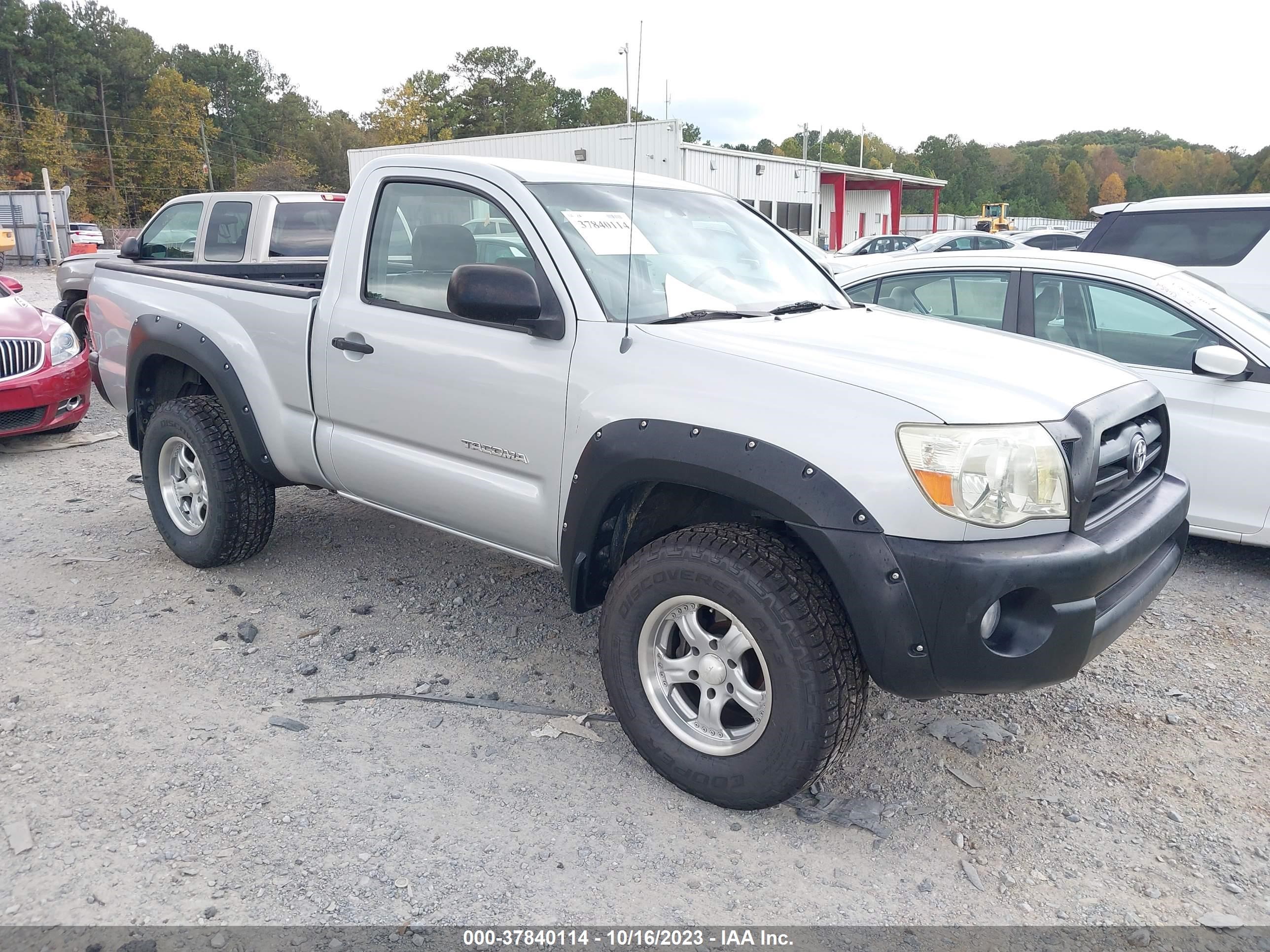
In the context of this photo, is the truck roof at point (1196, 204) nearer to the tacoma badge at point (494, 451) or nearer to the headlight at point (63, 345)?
the tacoma badge at point (494, 451)

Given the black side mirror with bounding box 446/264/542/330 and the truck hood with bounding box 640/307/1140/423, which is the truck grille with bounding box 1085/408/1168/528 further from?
the black side mirror with bounding box 446/264/542/330

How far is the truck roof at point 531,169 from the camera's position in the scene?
366cm

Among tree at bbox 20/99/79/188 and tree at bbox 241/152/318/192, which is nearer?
tree at bbox 20/99/79/188

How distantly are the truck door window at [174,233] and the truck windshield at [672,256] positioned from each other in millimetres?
6380

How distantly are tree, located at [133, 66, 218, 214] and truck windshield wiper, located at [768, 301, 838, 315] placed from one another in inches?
3046

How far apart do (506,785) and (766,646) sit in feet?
3.28

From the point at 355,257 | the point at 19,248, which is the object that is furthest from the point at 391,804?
the point at 19,248

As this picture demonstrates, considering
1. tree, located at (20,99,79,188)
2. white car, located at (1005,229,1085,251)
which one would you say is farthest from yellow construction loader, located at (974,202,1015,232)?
tree, located at (20,99,79,188)

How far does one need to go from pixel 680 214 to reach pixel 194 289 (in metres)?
2.38

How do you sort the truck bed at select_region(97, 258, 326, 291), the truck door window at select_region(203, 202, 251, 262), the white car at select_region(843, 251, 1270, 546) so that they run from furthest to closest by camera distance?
the truck door window at select_region(203, 202, 251, 262) < the truck bed at select_region(97, 258, 326, 291) < the white car at select_region(843, 251, 1270, 546)

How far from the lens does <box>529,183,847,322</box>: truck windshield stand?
11.0ft

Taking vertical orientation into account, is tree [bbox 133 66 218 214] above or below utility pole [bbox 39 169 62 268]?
above

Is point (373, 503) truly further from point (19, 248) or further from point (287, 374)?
point (19, 248)

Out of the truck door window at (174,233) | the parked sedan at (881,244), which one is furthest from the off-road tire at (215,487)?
the parked sedan at (881,244)
